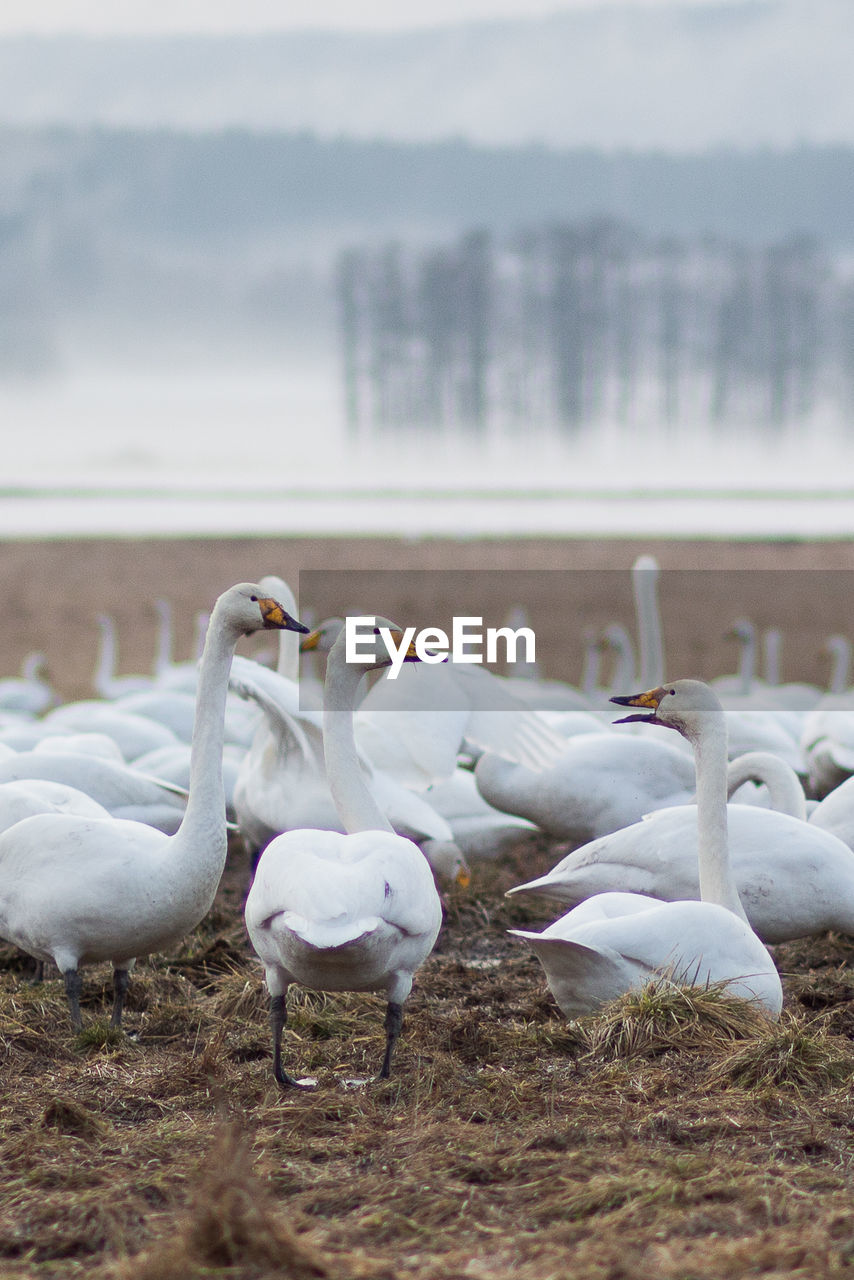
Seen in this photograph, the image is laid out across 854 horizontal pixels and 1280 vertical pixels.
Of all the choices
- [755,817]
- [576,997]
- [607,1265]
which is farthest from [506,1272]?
[755,817]

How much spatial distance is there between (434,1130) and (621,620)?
1397cm

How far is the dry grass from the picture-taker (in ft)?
9.57

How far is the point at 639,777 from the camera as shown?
7109 mm

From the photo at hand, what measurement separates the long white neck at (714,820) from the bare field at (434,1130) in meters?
0.51

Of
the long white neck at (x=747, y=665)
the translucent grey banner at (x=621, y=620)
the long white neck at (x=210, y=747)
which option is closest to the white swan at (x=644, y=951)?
the long white neck at (x=210, y=747)

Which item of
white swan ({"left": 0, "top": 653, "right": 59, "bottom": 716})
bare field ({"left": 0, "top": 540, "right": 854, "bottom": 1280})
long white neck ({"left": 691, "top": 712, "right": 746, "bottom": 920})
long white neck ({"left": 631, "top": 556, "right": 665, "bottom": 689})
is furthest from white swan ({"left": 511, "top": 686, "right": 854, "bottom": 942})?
white swan ({"left": 0, "top": 653, "right": 59, "bottom": 716})

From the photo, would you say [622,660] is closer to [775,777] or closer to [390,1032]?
[775,777]

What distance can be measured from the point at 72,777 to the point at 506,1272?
401 cm

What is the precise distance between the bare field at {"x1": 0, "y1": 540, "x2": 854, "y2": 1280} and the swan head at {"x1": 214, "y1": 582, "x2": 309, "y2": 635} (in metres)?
1.27

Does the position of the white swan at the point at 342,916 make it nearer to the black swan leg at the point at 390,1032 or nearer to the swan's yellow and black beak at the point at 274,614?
the black swan leg at the point at 390,1032

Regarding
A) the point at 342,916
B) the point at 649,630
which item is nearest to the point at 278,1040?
the point at 342,916

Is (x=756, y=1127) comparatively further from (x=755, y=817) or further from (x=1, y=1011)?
(x=1, y=1011)

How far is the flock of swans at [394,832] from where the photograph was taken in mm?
4258

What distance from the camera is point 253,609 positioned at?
491 centimetres
